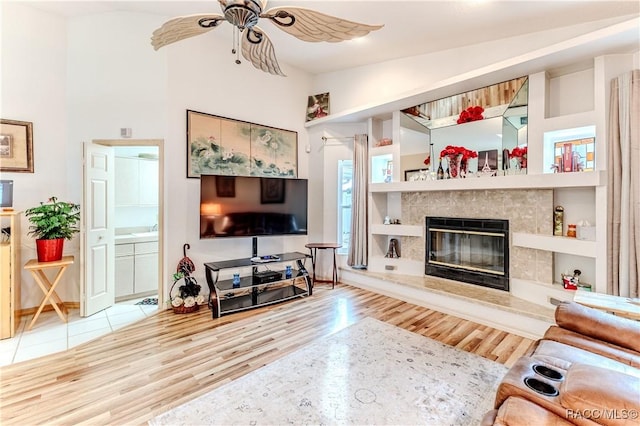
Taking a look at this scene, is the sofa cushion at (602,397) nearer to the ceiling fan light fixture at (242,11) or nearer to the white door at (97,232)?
the ceiling fan light fixture at (242,11)

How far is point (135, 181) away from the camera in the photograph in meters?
4.82

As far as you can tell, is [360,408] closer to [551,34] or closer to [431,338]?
[431,338]

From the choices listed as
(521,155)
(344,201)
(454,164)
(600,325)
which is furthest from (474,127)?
(600,325)

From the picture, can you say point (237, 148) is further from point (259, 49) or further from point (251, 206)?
point (259, 49)

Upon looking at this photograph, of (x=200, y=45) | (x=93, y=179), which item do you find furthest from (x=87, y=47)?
(x=93, y=179)

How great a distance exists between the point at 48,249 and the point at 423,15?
480 cm

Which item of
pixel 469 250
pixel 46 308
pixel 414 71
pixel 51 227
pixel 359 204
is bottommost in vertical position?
pixel 46 308

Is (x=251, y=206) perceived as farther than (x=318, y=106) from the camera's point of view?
No

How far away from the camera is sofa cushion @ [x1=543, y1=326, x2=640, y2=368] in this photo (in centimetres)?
159

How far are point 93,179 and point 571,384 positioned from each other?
450 centimetres

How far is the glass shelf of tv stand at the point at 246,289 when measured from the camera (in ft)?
11.6

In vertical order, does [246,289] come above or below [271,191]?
below

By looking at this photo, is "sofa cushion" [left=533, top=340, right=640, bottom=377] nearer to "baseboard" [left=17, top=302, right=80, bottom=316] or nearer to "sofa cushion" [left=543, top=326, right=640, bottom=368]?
"sofa cushion" [left=543, top=326, right=640, bottom=368]

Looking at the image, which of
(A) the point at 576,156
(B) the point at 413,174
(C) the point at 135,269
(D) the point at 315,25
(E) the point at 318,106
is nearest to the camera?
(D) the point at 315,25
